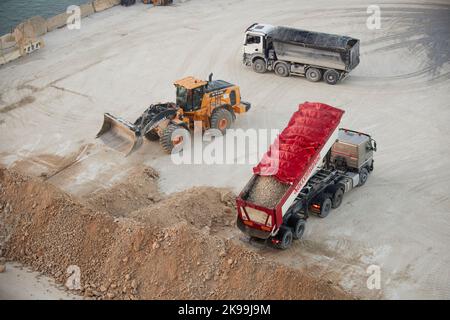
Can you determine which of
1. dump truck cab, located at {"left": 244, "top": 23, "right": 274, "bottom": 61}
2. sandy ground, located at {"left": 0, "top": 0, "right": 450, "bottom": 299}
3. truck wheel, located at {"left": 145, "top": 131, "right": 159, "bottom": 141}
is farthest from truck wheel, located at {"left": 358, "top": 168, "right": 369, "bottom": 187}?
dump truck cab, located at {"left": 244, "top": 23, "right": 274, "bottom": 61}

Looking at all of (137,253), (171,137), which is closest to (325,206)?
(137,253)

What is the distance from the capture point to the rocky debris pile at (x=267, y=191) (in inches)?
672

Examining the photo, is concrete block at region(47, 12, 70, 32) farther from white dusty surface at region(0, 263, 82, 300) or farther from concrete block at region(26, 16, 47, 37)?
white dusty surface at region(0, 263, 82, 300)

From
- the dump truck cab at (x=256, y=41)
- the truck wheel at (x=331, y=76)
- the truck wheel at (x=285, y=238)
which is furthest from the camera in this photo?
the dump truck cab at (x=256, y=41)

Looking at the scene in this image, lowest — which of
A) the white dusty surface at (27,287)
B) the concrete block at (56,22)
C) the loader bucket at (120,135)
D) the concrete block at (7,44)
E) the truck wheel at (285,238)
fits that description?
the white dusty surface at (27,287)

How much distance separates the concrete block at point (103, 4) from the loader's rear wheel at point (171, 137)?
55.8 ft

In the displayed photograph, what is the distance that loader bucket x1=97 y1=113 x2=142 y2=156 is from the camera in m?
21.9

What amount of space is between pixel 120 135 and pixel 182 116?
7.70 ft

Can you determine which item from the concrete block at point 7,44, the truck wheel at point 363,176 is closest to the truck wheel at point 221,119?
the truck wheel at point 363,176

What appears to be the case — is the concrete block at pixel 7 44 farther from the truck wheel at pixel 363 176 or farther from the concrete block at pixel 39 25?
the truck wheel at pixel 363 176

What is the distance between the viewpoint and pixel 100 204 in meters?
19.3

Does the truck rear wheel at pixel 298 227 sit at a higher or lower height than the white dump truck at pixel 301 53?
lower
